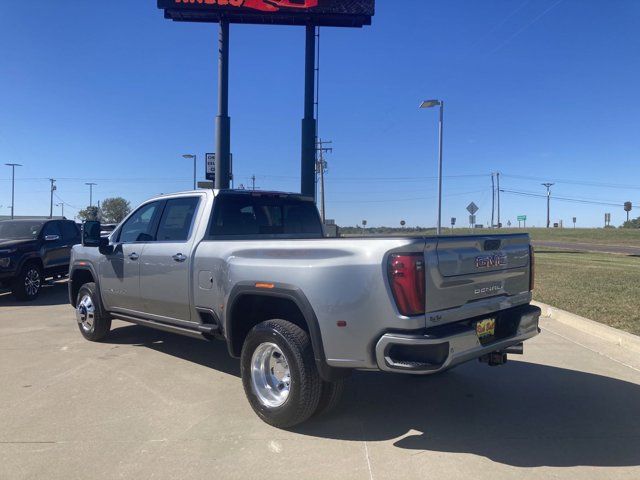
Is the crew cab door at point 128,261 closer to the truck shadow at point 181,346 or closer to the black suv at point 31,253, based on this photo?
the truck shadow at point 181,346

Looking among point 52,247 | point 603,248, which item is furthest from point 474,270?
point 603,248

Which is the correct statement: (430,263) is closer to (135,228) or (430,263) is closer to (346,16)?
(135,228)

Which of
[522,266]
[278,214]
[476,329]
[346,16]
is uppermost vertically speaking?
[346,16]

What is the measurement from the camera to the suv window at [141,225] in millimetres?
5738

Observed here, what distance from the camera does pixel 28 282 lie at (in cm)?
1067

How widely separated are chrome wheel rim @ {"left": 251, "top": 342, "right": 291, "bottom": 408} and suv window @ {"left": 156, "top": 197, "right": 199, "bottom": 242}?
163 centimetres

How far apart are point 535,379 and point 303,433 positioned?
281 cm

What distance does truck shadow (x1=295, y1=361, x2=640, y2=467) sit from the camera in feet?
11.9

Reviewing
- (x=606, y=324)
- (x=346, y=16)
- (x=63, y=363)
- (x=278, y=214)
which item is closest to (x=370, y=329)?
(x=278, y=214)

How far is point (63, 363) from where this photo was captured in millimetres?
5797

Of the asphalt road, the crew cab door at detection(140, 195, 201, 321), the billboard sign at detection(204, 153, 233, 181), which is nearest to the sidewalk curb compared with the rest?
the crew cab door at detection(140, 195, 201, 321)

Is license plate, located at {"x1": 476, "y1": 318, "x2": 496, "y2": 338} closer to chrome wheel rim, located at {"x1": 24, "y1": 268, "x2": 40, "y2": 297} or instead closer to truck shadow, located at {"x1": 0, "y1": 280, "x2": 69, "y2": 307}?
truck shadow, located at {"x1": 0, "y1": 280, "x2": 69, "y2": 307}

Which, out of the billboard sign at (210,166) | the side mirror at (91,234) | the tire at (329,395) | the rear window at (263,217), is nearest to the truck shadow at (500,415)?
the tire at (329,395)

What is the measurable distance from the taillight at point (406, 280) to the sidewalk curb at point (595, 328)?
4.29 m
